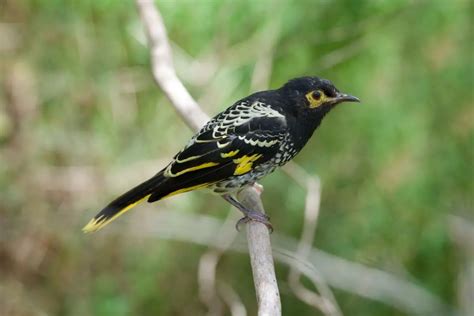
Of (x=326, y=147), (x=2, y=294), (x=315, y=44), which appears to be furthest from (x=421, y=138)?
(x=2, y=294)

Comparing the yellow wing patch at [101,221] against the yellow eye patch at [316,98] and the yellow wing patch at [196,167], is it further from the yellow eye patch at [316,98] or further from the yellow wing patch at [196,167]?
the yellow eye patch at [316,98]

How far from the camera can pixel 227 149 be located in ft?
14.6

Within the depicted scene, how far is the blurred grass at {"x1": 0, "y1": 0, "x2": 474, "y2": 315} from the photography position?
638 cm

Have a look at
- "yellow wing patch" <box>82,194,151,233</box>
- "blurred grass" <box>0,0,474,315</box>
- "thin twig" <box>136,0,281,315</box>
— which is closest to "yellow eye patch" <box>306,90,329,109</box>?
"thin twig" <box>136,0,281,315</box>

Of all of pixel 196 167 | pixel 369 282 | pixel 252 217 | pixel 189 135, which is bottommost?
pixel 369 282

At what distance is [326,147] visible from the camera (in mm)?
6742

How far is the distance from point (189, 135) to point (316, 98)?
260 cm

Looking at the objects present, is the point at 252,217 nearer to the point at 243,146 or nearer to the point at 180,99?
the point at 243,146

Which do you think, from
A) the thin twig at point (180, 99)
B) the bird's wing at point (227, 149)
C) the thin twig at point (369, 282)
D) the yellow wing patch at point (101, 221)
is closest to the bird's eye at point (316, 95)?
the bird's wing at point (227, 149)

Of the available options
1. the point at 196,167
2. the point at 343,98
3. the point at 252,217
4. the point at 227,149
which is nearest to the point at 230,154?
the point at 227,149

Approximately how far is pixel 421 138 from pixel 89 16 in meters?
3.03

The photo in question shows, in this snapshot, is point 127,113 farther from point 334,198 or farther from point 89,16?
Result: point 334,198

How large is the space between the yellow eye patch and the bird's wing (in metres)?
0.22

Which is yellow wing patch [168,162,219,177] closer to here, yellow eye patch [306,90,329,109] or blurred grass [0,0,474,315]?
yellow eye patch [306,90,329,109]
